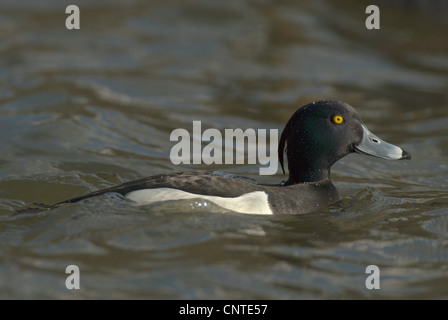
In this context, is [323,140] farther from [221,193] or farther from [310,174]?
[221,193]

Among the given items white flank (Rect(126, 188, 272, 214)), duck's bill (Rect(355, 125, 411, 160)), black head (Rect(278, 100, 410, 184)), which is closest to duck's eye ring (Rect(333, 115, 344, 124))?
black head (Rect(278, 100, 410, 184))

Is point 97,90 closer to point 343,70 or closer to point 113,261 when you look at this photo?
point 343,70

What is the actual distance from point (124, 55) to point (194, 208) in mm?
7707

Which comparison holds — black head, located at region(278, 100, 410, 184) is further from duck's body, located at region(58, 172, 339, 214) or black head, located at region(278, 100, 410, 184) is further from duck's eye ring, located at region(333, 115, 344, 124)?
duck's body, located at region(58, 172, 339, 214)

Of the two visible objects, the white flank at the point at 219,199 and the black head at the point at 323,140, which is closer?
the white flank at the point at 219,199

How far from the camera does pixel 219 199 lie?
6.85 metres

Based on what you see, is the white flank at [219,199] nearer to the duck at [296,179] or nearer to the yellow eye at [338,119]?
the duck at [296,179]

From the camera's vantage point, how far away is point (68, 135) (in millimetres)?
10102

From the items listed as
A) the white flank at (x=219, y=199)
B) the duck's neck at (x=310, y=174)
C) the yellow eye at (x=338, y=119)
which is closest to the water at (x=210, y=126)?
the white flank at (x=219, y=199)

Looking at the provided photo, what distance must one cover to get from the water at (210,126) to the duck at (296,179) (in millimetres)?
121

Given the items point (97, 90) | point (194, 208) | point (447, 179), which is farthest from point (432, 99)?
point (194, 208)

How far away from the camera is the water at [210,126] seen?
603cm

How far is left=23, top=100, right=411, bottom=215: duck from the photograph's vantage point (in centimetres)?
689

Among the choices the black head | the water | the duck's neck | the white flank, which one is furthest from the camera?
the duck's neck
